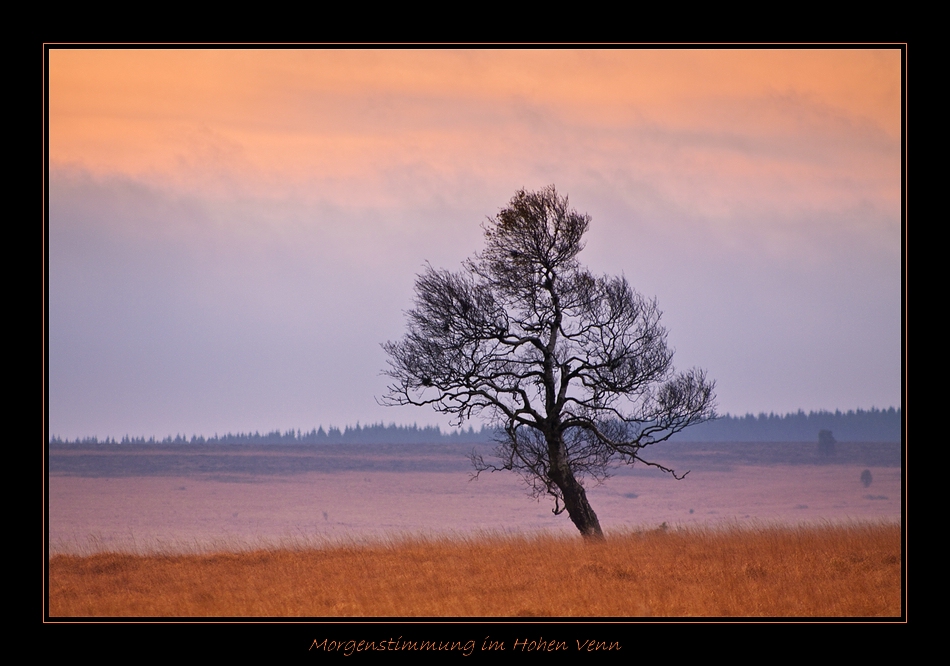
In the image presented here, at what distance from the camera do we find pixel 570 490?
67.1 ft

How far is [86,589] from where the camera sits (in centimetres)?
1706

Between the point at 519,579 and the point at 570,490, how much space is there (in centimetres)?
414

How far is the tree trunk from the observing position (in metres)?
20.4

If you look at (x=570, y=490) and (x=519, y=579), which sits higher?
(x=570, y=490)

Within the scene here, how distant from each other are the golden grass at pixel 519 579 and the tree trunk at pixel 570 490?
0.52 meters

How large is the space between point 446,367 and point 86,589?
9.33 m

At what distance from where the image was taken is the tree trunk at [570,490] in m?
20.4

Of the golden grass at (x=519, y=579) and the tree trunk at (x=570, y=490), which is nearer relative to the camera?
the golden grass at (x=519, y=579)

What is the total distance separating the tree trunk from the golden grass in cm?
52

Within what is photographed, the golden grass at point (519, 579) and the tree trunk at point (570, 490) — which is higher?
the tree trunk at point (570, 490)

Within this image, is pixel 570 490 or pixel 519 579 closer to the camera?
pixel 519 579

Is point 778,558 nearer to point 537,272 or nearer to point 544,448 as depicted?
point 544,448

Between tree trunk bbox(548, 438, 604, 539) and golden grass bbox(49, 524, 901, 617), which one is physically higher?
tree trunk bbox(548, 438, 604, 539)
